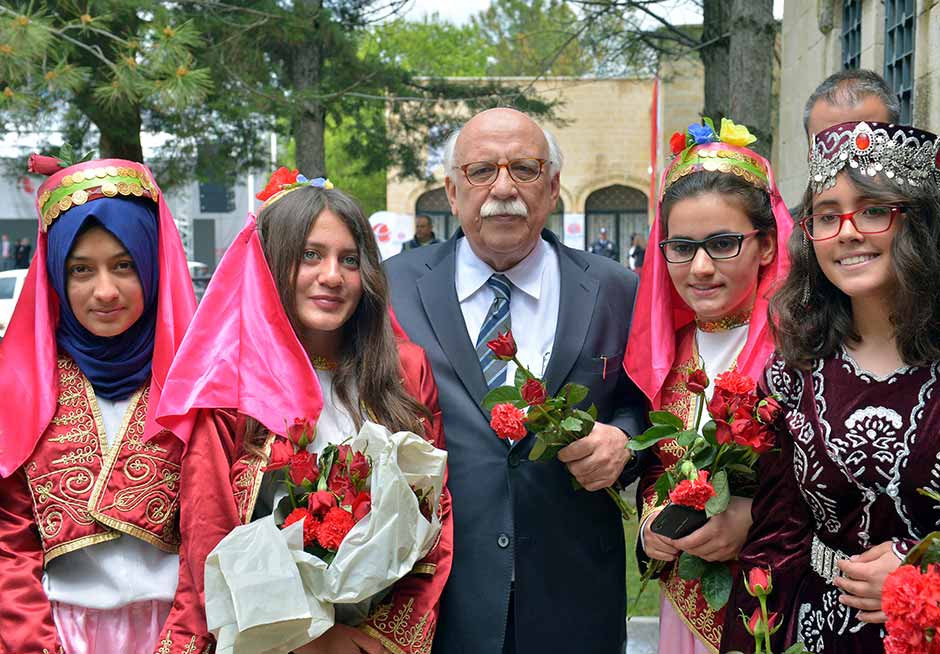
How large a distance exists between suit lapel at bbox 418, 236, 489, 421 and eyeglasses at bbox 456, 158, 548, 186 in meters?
0.29

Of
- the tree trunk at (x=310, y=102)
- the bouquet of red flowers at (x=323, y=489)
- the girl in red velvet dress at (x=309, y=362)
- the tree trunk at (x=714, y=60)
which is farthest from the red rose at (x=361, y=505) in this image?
the tree trunk at (x=310, y=102)

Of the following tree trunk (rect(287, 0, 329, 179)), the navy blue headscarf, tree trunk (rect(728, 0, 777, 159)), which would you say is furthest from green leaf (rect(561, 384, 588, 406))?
tree trunk (rect(287, 0, 329, 179))

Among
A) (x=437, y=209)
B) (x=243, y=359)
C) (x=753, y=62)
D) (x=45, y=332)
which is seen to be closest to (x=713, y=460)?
(x=243, y=359)

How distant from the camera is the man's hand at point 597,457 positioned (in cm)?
281

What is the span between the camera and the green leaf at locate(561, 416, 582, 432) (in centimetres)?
271

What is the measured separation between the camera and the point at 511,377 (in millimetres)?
3211

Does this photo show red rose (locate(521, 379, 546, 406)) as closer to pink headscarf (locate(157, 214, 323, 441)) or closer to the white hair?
pink headscarf (locate(157, 214, 323, 441))

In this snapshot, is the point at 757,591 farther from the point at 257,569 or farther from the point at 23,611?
the point at 23,611

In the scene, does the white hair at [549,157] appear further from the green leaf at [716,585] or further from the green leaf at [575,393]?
the green leaf at [716,585]

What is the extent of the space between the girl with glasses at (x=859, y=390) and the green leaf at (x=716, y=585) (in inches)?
8.3

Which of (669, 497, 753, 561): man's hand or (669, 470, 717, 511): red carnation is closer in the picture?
(669, 470, 717, 511): red carnation

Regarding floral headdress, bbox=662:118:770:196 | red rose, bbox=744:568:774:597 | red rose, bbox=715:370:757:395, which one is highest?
floral headdress, bbox=662:118:770:196

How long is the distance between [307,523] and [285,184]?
3.65 ft

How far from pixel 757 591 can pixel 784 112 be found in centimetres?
797
